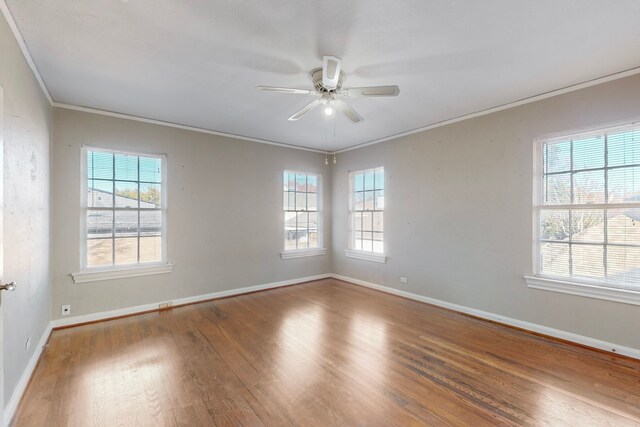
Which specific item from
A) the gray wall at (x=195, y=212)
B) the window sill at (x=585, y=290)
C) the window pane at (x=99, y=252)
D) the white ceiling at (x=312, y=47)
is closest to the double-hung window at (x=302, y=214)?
the gray wall at (x=195, y=212)

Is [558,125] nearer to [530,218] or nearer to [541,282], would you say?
[530,218]

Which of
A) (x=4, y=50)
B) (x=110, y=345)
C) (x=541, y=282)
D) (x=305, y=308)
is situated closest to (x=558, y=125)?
(x=541, y=282)

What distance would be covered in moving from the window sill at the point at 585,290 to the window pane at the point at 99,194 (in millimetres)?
5309

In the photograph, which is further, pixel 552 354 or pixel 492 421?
pixel 552 354

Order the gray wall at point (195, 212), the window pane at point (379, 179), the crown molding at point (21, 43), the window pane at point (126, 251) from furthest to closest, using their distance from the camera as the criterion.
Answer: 1. the window pane at point (379, 179)
2. the window pane at point (126, 251)
3. the gray wall at point (195, 212)
4. the crown molding at point (21, 43)

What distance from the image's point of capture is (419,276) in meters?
4.50

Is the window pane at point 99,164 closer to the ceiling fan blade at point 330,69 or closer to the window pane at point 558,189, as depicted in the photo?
the ceiling fan blade at point 330,69

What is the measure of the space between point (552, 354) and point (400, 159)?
125 inches

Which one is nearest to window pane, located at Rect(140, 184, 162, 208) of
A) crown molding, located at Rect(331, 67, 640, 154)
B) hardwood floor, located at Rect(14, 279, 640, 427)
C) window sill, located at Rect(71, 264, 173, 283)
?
window sill, located at Rect(71, 264, 173, 283)

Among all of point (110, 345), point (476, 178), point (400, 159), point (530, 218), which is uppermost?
point (400, 159)

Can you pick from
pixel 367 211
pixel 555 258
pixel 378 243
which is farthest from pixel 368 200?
Result: pixel 555 258

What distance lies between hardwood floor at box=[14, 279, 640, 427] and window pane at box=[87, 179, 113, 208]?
5.00ft

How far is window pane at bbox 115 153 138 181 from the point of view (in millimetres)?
3875

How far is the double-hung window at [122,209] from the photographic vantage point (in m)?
3.68
